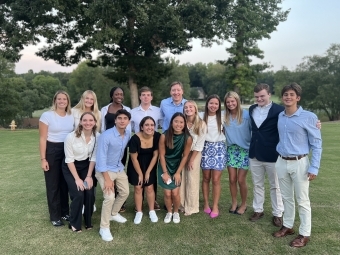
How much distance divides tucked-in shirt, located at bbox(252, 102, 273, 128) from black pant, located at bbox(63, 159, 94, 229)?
94.5 inches

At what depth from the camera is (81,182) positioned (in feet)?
12.9

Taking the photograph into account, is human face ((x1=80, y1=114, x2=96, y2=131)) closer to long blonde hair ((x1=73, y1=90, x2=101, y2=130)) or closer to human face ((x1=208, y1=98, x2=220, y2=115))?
long blonde hair ((x1=73, y1=90, x2=101, y2=130))

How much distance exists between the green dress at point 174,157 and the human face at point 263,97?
44.7 inches

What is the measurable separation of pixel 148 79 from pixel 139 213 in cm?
1624

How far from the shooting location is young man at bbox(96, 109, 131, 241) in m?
3.88

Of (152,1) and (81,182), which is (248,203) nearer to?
(81,182)

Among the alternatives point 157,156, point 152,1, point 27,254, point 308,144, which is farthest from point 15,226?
point 152,1

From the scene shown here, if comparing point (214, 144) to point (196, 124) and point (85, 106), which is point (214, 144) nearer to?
point (196, 124)

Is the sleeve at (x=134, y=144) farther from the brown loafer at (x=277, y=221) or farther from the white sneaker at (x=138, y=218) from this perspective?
the brown loafer at (x=277, y=221)

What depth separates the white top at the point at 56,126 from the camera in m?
3.98

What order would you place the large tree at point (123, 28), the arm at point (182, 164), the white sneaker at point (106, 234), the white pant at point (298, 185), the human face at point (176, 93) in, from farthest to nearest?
the large tree at point (123, 28), the human face at point (176, 93), the arm at point (182, 164), the white sneaker at point (106, 234), the white pant at point (298, 185)

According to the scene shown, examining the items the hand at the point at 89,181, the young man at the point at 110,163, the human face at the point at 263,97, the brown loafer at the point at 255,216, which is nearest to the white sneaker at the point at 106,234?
the young man at the point at 110,163

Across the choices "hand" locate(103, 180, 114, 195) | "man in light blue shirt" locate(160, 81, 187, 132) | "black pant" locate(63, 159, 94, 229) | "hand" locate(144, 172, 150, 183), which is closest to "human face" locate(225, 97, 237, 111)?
"man in light blue shirt" locate(160, 81, 187, 132)

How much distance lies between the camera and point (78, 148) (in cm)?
391
